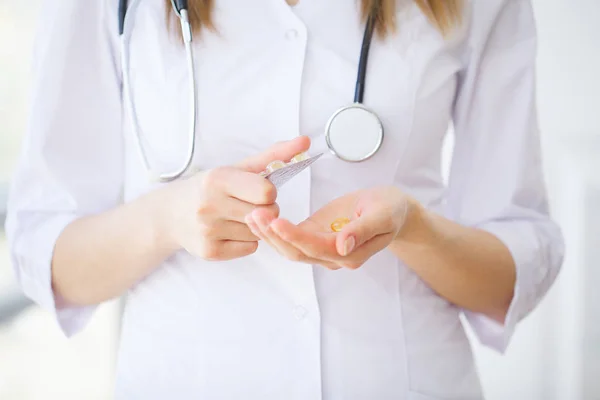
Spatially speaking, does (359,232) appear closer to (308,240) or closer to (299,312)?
(308,240)

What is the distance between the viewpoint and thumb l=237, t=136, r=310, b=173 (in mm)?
552

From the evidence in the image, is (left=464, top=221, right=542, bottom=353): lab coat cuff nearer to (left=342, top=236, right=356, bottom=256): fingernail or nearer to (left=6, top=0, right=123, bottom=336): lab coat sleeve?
(left=342, top=236, right=356, bottom=256): fingernail

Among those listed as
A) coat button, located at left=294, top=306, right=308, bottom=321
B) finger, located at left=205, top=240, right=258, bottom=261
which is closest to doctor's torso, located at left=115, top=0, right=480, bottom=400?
coat button, located at left=294, top=306, right=308, bottom=321

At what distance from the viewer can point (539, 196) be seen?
781mm

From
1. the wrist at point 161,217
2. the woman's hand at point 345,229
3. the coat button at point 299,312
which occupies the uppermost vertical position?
the woman's hand at point 345,229

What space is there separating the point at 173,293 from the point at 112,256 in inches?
2.9

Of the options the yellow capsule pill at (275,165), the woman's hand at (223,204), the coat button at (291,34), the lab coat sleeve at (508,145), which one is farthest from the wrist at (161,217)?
the lab coat sleeve at (508,145)

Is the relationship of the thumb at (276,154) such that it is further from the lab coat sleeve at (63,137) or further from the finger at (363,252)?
the lab coat sleeve at (63,137)

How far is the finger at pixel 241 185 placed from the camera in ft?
1.65

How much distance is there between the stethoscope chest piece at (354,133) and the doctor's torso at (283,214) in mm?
16

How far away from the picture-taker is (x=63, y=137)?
2.25 ft

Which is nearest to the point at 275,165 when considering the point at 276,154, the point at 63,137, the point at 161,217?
the point at 276,154

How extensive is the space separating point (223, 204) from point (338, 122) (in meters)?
0.19

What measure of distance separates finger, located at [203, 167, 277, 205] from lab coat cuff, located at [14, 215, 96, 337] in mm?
230
